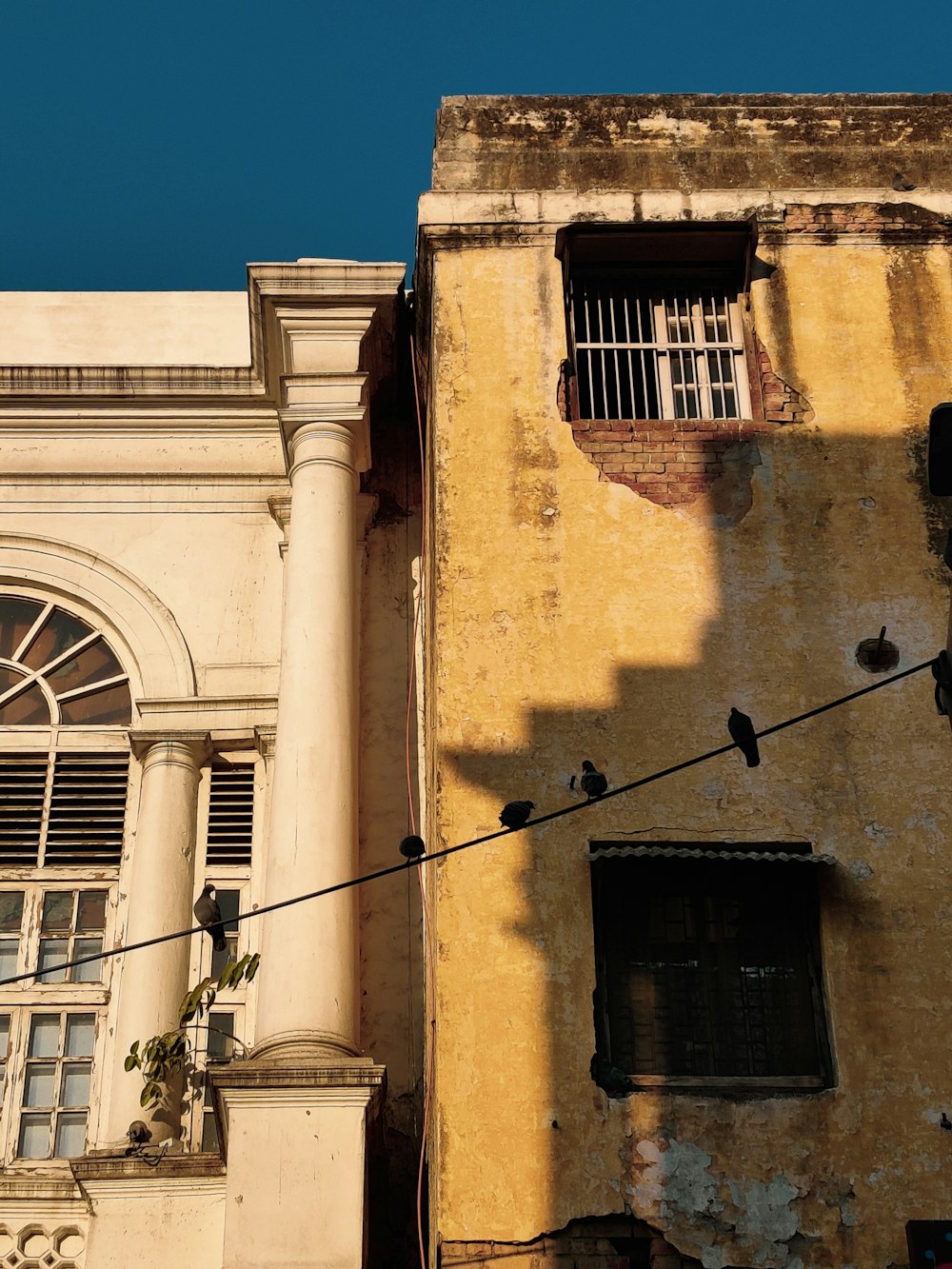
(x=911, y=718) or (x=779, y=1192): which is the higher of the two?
(x=911, y=718)

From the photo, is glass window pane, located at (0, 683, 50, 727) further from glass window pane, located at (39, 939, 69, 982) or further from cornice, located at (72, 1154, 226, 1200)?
cornice, located at (72, 1154, 226, 1200)

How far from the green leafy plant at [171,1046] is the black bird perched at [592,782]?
224cm

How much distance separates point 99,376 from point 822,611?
5608 mm

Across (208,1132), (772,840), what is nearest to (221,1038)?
(208,1132)

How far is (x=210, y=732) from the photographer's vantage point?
38.4ft

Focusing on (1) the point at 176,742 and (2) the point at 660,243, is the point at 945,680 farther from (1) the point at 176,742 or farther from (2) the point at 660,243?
(1) the point at 176,742

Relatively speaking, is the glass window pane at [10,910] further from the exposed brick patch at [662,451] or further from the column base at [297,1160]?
the exposed brick patch at [662,451]

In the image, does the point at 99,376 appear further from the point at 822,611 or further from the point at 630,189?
the point at 822,611

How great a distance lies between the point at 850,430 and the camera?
10.6 metres

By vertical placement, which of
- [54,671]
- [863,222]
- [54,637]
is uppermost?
[863,222]

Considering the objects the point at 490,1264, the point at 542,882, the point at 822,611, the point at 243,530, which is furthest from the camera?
the point at 243,530

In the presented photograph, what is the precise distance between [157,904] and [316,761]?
1.61 m

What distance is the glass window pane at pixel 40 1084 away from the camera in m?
10.6

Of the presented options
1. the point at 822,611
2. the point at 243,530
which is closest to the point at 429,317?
the point at 243,530
